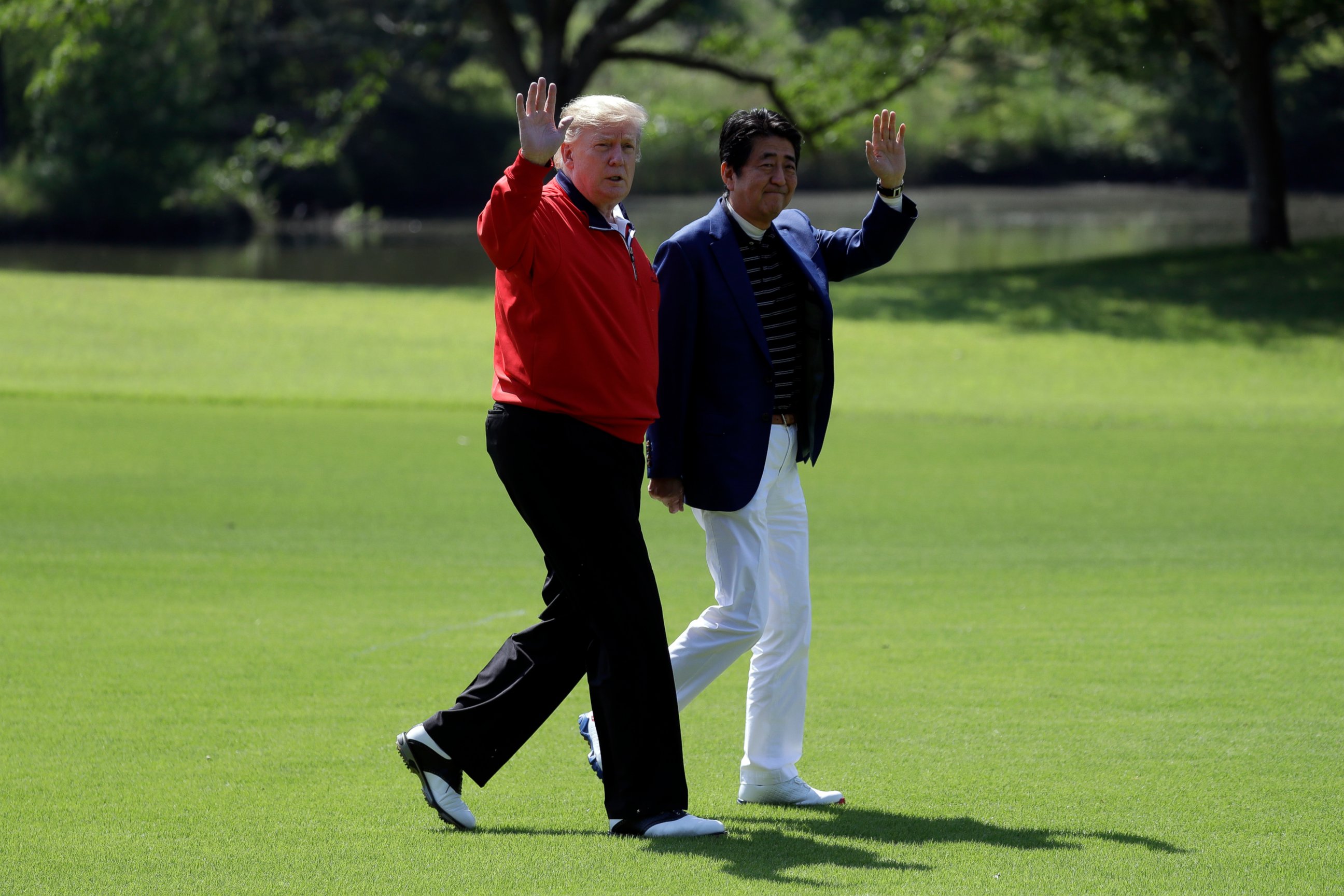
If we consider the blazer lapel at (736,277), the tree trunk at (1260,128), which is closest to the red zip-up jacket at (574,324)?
the blazer lapel at (736,277)

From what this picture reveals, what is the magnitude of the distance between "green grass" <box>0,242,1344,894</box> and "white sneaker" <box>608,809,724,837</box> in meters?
0.07

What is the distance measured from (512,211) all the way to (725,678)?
2.40m

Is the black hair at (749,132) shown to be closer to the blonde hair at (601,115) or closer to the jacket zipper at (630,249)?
the blonde hair at (601,115)

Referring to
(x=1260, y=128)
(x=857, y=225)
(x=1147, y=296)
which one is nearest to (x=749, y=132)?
(x=1147, y=296)

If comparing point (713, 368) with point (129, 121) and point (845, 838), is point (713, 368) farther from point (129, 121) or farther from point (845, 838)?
point (129, 121)

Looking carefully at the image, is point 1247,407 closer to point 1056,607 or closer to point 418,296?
point 1056,607

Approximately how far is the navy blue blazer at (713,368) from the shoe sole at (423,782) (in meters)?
0.93

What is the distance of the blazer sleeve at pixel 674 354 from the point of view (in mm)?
3830

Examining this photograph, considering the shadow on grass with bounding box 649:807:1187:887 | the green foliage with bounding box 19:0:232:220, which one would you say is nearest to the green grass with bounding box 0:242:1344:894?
the shadow on grass with bounding box 649:807:1187:887

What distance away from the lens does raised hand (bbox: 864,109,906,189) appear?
411cm

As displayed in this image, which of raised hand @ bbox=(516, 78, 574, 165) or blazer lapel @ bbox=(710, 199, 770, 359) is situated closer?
raised hand @ bbox=(516, 78, 574, 165)

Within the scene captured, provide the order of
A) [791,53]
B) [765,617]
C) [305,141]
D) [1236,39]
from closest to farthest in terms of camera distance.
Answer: [765,617], [1236,39], [305,141], [791,53]

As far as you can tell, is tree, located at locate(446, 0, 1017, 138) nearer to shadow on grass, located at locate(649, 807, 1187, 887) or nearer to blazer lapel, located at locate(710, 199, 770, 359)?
blazer lapel, located at locate(710, 199, 770, 359)

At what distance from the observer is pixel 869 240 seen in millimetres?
4137
